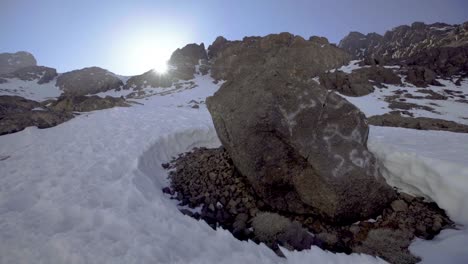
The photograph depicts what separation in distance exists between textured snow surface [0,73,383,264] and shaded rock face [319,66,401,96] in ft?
136

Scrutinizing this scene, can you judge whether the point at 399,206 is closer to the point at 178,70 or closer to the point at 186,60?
the point at 178,70

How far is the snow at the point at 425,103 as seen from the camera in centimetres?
2915

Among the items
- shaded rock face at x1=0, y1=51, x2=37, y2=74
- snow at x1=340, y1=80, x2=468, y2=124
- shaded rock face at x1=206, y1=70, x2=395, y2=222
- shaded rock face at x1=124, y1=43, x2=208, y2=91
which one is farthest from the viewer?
shaded rock face at x1=0, y1=51, x2=37, y2=74

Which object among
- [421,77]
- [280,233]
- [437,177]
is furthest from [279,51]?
[280,233]

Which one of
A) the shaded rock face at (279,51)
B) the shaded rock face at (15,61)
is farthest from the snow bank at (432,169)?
the shaded rock face at (15,61)

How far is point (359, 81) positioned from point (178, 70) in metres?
52.8

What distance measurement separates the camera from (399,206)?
5.95m

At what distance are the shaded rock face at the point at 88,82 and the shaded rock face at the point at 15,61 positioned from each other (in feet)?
266

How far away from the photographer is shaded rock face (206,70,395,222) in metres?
5.84

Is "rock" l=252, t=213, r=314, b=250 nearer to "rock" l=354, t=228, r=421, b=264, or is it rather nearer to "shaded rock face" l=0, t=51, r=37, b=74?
"rock" l=354, t=228, r=421, b=264

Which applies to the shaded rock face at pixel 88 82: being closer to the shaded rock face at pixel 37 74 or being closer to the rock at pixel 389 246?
the shaded rock face at pixel 37 74

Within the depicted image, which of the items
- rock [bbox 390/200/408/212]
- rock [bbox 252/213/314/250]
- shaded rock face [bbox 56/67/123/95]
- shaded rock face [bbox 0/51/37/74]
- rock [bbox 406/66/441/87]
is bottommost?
rock [bbox 406/66/441/87]

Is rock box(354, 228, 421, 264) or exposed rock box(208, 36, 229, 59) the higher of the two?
exposed rock box(208, 36, 229, 59)

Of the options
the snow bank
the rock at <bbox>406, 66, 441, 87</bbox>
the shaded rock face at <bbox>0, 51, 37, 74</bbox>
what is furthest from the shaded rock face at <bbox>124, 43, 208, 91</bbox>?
the shaded rock face at <bbox>0, 51, 37, 74</bbox>
